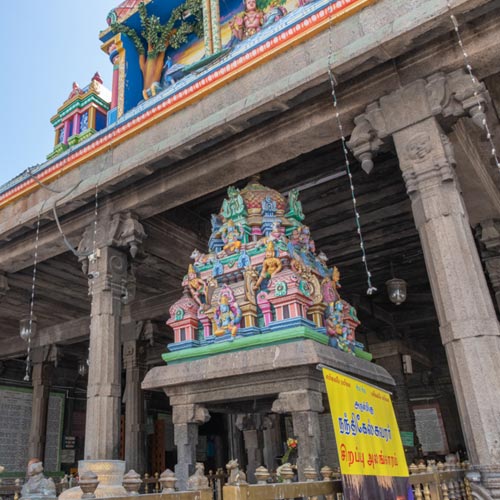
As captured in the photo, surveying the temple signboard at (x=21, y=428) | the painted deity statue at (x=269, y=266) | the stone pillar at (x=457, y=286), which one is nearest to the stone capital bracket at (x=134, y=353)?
the temple signboard at (x=21, y=428)

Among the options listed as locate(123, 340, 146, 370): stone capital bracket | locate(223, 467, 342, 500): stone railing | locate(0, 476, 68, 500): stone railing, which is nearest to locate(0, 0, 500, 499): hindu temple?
locate(0, 476, 68, 500): stone railing

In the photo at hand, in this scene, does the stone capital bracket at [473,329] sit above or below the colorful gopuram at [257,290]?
below

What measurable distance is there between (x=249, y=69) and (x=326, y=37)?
0.95 metres

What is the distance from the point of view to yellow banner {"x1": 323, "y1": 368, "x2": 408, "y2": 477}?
3082 millimetres

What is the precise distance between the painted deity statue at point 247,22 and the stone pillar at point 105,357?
12.3 feet

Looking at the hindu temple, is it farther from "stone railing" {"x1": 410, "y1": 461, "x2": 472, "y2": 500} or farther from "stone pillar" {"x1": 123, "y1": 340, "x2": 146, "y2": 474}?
"stone pillar" {"x1": 123, "y1": 340, "x2": 146, "y2": 474}

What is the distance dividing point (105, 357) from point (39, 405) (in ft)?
26.6

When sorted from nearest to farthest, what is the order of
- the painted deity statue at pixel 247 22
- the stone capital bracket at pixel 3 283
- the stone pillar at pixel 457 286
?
1. the stone pillar at pixel 457 286
2. the painted deity statue at pixel 247 22
3. the stone capital bracket at pixel 3 283

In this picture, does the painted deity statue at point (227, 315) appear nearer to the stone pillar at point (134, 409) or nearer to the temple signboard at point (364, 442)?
the temple signboard at point (364, 442)

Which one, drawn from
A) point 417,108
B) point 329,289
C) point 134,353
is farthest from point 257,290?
point 134,353

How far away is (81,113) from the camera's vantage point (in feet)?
32.7

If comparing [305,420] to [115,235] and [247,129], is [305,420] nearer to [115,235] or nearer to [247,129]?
[247,129]

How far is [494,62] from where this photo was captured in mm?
4594

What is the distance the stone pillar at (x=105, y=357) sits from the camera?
5.99 meters
